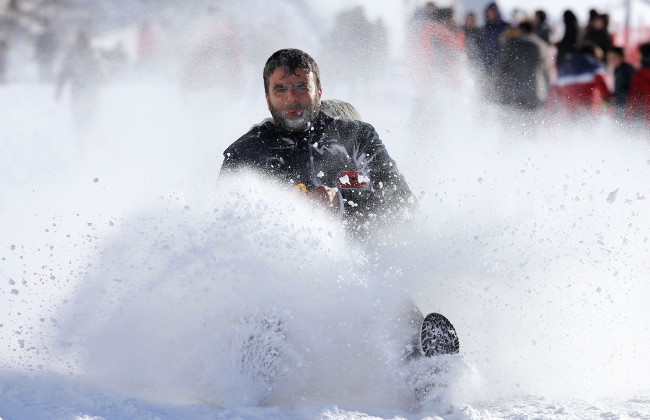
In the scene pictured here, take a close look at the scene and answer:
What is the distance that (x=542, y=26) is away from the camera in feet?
23.7

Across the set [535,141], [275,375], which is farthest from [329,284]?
[535,141]

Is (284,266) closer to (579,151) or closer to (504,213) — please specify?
(504,213)

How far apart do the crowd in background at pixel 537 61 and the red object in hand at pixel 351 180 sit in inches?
149

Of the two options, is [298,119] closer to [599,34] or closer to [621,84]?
[621,84]

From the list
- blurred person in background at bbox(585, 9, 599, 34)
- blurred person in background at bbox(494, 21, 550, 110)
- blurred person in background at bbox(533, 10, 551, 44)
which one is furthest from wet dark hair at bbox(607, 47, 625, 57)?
blurred person in background at bbox(533, 10, 551, 44)

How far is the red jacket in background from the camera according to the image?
592 cm

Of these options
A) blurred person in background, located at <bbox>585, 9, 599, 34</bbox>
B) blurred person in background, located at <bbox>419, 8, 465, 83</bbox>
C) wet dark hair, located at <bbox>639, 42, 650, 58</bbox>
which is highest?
blurred person in background, located at <bbox>585, 9, 599, 34</bbox>

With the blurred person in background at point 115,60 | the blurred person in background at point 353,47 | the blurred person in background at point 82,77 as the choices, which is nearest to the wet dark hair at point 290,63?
the blurred person in background at point 353,47

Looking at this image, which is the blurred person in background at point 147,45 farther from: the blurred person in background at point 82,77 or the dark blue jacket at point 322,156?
the dark blue jacket at point 322,156

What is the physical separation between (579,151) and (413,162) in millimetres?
1357

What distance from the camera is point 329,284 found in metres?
2.38

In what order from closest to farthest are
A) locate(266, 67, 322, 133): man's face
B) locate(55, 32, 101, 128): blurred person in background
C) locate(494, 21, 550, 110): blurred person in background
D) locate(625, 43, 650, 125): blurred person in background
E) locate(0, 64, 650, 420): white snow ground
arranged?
locate(0, 64, 650, 420): white snow ground → locate(266, 67, 322, 133): man's face → locate(625, 43, 650, 125): blurred person in background → locate(494, 21, 550, 110): blurred person in background → locate(55, 32, 101, 128): blurred person in background

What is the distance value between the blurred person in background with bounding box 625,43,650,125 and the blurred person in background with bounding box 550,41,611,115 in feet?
1.05

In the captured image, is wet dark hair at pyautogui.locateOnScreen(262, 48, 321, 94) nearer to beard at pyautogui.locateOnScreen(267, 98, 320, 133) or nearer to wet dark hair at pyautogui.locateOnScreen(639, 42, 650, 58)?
beard at pyautogui.locateOnScreen(267, 98, 320, 133)
